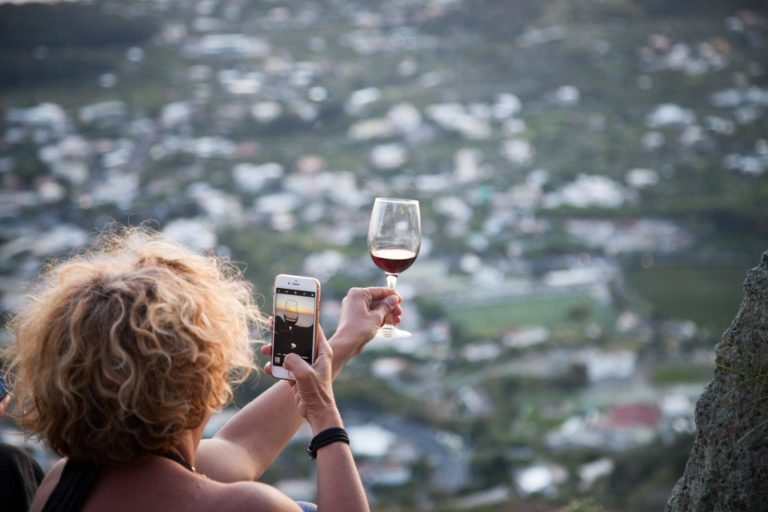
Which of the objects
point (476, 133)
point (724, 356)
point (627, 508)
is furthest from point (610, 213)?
point (724, 356)

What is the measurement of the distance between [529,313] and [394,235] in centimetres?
1811

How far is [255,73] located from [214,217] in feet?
25.8

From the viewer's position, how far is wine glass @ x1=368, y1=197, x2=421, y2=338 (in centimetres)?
157

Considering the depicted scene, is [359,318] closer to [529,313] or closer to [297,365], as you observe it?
[297,365]

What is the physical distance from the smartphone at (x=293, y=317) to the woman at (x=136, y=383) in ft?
0.40

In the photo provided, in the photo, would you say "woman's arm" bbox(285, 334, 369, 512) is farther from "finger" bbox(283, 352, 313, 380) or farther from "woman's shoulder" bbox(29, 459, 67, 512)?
"woman's shoulder" bbox(29, 459, 67, 512)

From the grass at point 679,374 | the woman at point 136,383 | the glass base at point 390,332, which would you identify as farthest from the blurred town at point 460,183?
the woman at point 136,383

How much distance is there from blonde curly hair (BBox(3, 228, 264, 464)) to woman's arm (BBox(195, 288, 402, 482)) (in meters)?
0.24

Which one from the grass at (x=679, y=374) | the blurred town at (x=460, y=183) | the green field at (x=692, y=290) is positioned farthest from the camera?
the green field at (x=692, y=290)

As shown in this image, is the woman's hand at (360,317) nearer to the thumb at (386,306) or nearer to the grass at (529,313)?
the thumb at (386,306)

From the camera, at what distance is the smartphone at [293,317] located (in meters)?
1.23

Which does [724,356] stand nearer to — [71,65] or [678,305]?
[678,305]

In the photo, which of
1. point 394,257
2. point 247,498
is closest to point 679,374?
point 394,257

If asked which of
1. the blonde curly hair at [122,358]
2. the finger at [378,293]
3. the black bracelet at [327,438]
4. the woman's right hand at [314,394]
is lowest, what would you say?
the finger at [378,293]
